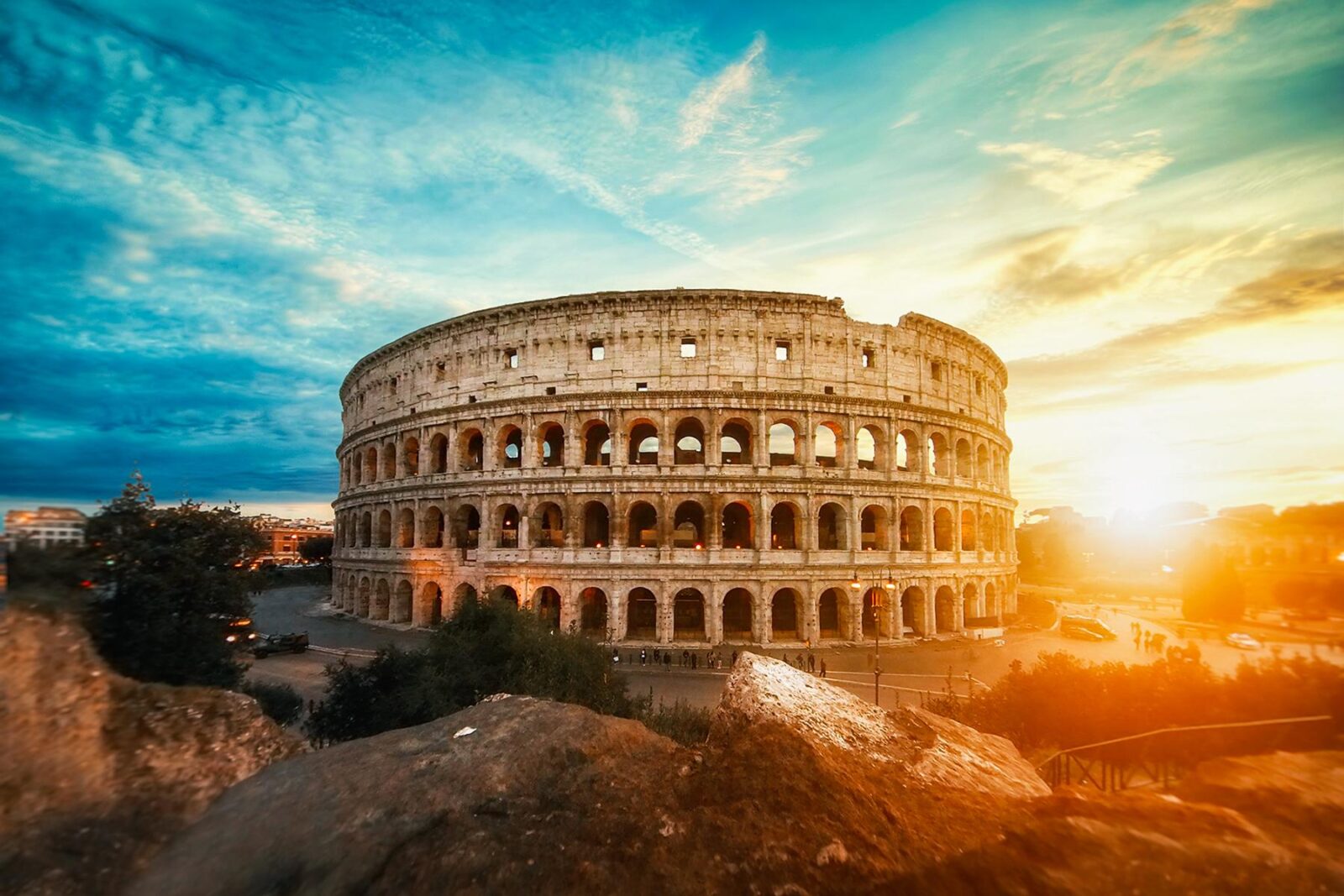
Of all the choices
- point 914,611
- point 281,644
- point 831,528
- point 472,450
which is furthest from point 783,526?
point 281,644

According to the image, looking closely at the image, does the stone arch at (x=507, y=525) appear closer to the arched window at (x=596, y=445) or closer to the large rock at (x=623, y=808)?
the arched window at (x=596, y=445)

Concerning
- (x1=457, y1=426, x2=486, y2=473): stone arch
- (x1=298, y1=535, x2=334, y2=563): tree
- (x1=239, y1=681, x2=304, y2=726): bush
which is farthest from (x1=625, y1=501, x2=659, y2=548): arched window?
(x1=298, y1=535, x2=334, y2=563): tree

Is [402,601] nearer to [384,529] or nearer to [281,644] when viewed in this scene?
[384,529]

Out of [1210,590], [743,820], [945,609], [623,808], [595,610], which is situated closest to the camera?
[743,820]

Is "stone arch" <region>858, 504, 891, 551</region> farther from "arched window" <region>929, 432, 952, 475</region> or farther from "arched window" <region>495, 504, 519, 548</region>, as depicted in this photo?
"arched window" <region>495, 504, 519, 548</region>

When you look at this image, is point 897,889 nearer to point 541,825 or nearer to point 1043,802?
point 1043,802

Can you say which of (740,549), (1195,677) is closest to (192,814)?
(1195,677)

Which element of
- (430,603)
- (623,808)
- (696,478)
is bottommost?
(430,603)
